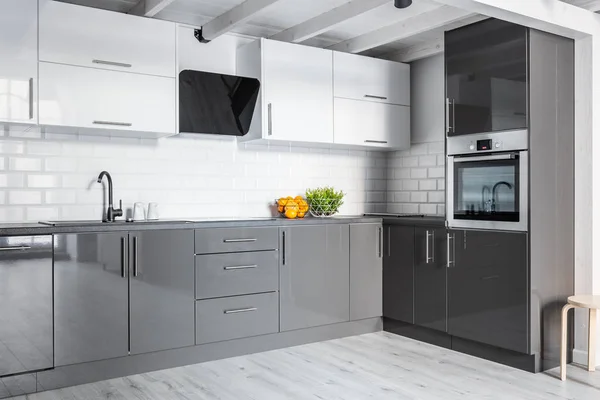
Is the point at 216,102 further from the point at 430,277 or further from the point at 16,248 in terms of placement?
the point at 430,277

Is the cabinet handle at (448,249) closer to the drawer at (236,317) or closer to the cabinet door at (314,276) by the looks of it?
the cabinet door at (314,276)

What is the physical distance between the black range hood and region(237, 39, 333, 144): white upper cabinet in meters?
0.09

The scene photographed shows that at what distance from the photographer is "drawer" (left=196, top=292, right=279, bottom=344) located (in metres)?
3.98

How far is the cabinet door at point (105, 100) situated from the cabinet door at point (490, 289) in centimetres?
230

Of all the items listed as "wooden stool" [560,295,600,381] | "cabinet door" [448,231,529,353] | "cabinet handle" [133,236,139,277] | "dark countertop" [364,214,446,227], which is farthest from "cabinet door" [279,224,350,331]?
"wooden stool" [560,295,600,381]

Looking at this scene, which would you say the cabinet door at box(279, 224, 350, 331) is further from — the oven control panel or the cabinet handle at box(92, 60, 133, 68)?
the cabinet handle at box(92, 60, 133, 68)

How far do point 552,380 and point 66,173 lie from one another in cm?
348

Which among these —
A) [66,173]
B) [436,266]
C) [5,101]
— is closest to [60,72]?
[5,101]

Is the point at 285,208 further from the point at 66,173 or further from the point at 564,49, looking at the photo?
the point at 564,49

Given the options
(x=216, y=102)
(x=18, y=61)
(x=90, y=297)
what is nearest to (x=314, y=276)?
(x=216, y=102)

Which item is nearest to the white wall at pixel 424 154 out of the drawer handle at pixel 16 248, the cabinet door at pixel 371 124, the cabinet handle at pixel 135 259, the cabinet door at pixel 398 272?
the cabinet door at pixel 371 124

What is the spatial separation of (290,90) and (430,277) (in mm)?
1831

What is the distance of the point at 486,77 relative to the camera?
3.99 metres

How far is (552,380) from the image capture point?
359 centimetres
